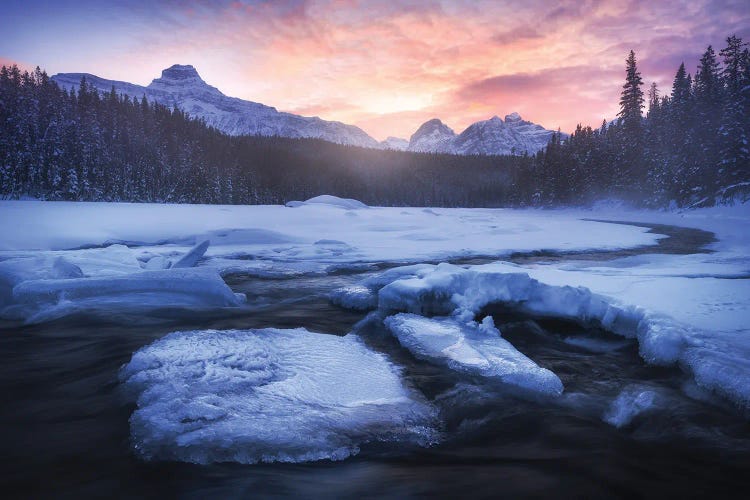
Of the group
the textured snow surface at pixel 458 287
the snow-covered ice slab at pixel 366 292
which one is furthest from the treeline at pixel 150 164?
the snow-covered ice slab at pixel 366 292

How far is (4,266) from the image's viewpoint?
23.5 ft

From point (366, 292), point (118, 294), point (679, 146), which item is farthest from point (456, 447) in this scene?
point (679, 146)

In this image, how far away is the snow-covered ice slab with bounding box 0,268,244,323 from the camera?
651 centimetres

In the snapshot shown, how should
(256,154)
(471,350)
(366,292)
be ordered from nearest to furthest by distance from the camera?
(471,350)
(366,292)
(256,154)

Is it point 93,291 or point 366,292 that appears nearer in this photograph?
point 93,291

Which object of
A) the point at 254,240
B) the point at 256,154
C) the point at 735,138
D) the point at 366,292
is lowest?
the point at 366,292

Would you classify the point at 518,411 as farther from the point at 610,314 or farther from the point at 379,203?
the point at 379,203

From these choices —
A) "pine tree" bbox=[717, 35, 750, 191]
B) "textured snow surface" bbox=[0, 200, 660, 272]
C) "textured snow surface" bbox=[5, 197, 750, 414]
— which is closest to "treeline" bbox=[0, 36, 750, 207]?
"pine tree" bbox=[717, 35, 750, 191]

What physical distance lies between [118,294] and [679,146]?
48.8 meters

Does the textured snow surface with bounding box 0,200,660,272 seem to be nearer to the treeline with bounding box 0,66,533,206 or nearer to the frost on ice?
the frost on ice

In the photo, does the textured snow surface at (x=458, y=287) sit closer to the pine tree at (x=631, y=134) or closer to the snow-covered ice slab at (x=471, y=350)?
the snow-covered ice slab at (x=471, y=350)

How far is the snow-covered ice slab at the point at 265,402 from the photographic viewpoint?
2842 mm

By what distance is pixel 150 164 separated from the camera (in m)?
63.0

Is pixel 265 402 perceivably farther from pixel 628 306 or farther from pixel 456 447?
pixel 628 306
